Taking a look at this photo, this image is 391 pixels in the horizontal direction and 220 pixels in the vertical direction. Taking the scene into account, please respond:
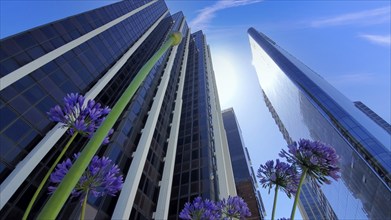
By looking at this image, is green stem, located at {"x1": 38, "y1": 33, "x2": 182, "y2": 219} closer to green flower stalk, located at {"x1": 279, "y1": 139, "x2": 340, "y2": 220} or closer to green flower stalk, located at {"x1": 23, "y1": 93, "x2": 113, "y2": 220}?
green flower stalk, located at {"x1": 23, "y1": 93, "x2": 113, "y2": 220}

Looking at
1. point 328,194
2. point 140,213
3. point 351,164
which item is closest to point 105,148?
point 140,213

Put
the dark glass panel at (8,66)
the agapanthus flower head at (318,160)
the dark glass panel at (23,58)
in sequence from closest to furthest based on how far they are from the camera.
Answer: the agapanthus flower head at (318,160) < the dark glass panel at (8,66) < the dark glass panel at (23,58)

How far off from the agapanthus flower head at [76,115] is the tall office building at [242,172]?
53.2m

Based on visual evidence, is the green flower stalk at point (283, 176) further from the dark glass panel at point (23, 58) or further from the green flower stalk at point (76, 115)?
the dark glass panel at point (23, 58)

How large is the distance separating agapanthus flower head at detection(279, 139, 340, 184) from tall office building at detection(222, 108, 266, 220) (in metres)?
51.4

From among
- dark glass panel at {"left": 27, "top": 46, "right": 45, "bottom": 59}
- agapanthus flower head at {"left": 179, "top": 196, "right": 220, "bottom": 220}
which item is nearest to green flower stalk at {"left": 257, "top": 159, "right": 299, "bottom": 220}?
agapanthus flower head at {"left": 179, "top": 196, "right": 220, "bottom": 220}

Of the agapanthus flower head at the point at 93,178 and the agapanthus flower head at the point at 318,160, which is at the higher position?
the agapanthus flower head at the point at 318,160

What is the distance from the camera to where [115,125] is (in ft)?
95.2

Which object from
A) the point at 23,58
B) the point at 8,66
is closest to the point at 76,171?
the point at 8,66

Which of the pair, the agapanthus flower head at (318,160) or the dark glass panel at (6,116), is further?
the dark glass panel at (6,116)

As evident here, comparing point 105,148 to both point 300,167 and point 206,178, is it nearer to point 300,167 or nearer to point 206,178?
point 206,178

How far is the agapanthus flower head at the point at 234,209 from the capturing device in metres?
4.96

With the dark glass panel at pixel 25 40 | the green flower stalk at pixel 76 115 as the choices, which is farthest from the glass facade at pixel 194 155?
the green flower stalk at pixel 76 115

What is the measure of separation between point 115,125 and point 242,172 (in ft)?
164
